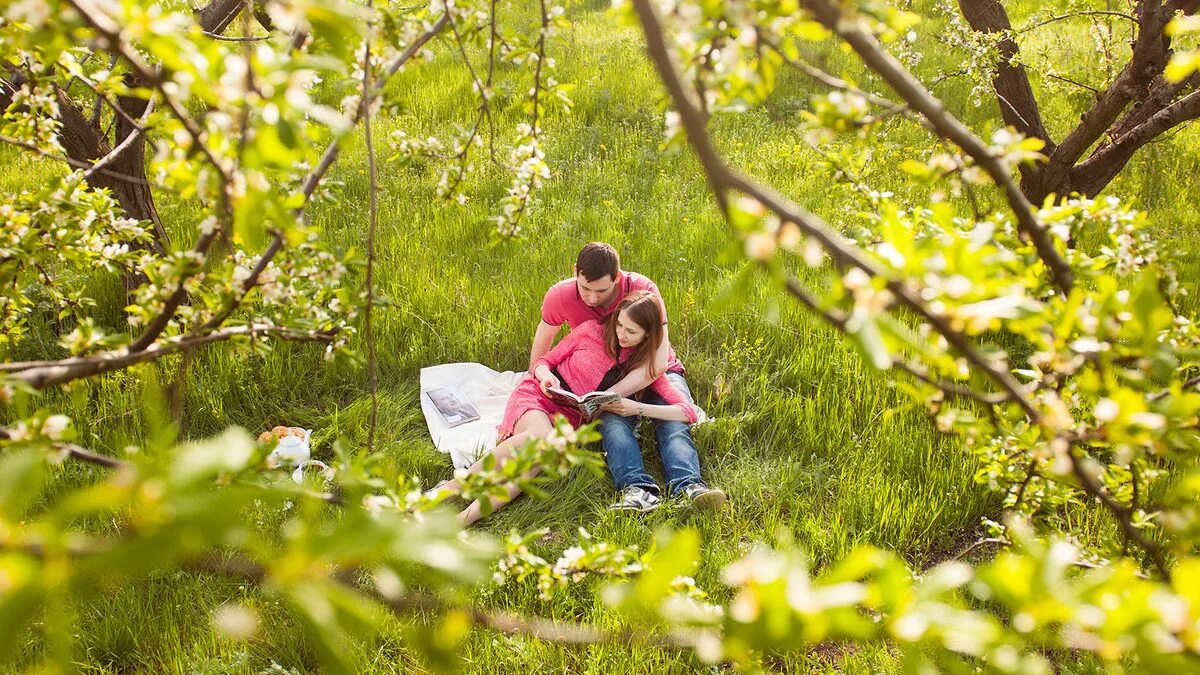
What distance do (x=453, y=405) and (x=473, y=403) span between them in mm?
107

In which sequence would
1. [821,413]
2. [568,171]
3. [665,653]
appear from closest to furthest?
[665,653] → [821,413] → [568,171]

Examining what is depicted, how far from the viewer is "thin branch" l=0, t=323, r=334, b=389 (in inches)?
Answer: 42.5

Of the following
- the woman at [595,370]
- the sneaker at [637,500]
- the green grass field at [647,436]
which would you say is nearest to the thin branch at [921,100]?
the green grass field at [647,436]

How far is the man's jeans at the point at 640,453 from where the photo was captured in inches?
129

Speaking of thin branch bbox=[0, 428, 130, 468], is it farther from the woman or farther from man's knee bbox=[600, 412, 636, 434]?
man's knee bbox=[600, 412, 636, 434]

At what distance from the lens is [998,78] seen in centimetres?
434

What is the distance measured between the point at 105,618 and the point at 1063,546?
2.73 m

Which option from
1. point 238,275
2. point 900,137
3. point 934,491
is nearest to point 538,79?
point 238,275

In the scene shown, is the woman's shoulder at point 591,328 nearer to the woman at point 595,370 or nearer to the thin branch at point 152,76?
the woman at point 595,370

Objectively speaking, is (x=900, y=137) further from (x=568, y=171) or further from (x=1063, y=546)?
(x=1063, y=546)

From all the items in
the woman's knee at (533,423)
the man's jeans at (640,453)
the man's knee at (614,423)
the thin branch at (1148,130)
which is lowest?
the man's jeans at (640,453)

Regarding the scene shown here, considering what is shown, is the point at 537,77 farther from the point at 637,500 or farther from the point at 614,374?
the point at 614,374

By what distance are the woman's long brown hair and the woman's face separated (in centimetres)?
1

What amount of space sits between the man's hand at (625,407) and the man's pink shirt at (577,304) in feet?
1.48
